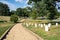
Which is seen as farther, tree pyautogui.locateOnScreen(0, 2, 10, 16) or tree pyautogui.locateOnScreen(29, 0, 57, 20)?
tree pyautogui.locateOnScreen(0, 2, 10, 16)

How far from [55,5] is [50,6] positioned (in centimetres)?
438

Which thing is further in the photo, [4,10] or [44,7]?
[4,10]

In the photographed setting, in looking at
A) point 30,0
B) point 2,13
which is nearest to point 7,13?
point 2,13

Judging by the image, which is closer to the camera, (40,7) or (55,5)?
(40,7)

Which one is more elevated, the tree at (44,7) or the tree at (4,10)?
the tree at (44,7)

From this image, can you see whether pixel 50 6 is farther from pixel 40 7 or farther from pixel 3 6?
pixel 3 6

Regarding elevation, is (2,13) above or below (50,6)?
below

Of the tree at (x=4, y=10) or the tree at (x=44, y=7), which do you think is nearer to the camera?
the tree at (x=44, y=7)

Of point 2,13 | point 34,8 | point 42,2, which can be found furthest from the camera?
point 2,13

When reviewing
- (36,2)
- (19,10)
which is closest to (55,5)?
(36,2)

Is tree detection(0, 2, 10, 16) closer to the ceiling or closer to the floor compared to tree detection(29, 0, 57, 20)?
closer to the floor

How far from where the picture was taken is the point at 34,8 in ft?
185

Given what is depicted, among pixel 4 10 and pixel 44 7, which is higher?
pixel 44 7

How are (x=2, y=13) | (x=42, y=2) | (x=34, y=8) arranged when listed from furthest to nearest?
(x=2, y=13) < (x=34, y=8) < (x=42, y=2)
